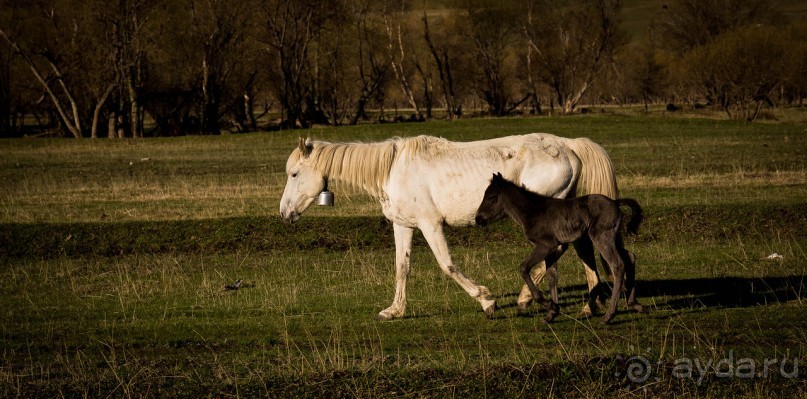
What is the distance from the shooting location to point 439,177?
1116 centimetres

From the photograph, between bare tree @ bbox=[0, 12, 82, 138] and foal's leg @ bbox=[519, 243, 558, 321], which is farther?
bare tree @ bbox=[0, 12, 82, 138]

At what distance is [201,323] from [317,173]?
2.60 m

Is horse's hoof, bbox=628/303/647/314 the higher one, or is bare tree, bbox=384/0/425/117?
bare tree, bbox=384/0/425/117

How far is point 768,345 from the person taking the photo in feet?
28.9

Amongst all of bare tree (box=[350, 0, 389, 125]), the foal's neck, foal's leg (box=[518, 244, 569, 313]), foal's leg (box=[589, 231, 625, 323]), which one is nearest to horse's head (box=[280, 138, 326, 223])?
the foal's neck

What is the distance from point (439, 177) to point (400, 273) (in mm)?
1323

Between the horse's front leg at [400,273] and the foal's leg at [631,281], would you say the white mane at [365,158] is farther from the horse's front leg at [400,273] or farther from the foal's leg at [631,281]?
A: the foal's leg at [631,281]

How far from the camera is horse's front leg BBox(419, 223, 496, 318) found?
1053 centimetres

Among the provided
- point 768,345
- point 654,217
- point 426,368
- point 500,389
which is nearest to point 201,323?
point 426,368

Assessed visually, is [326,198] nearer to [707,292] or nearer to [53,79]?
[707,292]

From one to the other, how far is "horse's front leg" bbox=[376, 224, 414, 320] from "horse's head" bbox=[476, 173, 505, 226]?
1237mm

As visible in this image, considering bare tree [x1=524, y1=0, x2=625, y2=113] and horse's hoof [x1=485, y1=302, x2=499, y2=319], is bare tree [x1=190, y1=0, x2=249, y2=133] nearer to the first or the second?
bare tree [x1=524, y1=0, x2=625, y2=113]

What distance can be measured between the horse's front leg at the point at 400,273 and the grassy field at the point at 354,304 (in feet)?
0.88

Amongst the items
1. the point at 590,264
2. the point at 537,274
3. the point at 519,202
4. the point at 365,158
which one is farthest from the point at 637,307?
the point at 365,158
